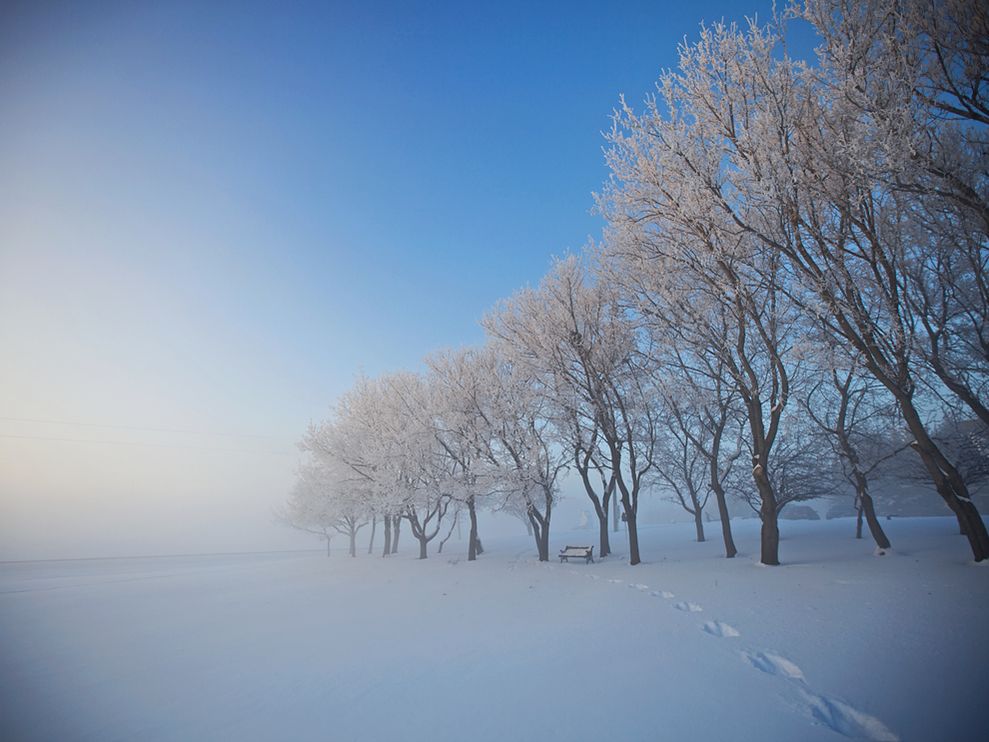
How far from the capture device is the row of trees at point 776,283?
716cm

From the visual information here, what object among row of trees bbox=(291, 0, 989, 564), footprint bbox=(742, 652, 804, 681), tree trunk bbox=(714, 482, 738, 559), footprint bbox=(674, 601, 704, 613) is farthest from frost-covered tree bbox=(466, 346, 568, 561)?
footprint bbox=(742, 652, 804, 681)

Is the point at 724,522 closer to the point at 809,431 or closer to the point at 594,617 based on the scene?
the point at 809,431

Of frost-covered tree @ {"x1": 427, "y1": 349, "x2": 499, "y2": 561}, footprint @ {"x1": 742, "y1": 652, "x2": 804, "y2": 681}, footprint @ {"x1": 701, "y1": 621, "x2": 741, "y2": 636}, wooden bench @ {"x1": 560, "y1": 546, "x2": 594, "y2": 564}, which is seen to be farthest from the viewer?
frost-covered tree @ {"x1": 427, "y1": 349, "x2": 499, "y2": 561}

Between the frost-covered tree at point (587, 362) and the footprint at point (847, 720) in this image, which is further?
the frost-covered tree at point (587, 362)

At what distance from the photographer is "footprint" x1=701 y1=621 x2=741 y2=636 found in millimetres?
6380

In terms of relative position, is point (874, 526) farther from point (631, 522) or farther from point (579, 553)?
point (579, 553)

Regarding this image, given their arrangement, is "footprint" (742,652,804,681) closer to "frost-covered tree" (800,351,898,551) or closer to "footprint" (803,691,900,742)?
"footprint" (803,691,900,742)

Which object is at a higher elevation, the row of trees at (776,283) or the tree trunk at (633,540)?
the row of trees at (776,283)

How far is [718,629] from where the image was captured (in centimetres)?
660

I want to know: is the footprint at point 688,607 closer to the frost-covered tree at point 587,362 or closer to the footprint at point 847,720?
the footprint at point 847,720

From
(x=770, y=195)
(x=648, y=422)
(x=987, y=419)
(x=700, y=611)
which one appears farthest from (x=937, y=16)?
(x=648, y=422)

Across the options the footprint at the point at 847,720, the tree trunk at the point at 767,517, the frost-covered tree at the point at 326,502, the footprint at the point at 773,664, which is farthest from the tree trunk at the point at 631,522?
the frost-covered tree at the point at 326,502

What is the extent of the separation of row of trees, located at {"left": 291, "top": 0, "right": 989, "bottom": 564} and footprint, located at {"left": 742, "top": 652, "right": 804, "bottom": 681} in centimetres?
660

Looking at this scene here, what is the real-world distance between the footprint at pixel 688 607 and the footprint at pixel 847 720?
3.83m
